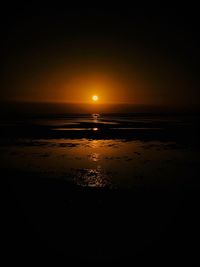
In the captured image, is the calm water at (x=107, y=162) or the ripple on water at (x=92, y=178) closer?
the ripple on water at (x=92, y=178)

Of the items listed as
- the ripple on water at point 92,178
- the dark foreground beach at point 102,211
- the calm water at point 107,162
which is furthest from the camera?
the calm water at point 107,162

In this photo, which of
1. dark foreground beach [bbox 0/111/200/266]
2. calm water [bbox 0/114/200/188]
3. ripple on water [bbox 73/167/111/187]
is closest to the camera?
dark foreground beach [bbox 0/111/200/266]

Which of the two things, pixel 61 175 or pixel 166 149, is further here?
pixel 166 149

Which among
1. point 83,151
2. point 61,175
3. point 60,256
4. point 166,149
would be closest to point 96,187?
point 61,175

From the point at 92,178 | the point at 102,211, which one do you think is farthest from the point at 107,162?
the point at 102,211

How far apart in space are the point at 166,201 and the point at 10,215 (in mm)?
5145

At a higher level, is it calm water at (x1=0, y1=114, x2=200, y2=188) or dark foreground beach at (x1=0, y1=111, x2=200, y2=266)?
dark foreground beach at (x1=0, y1=111, x2=200, y2=266)

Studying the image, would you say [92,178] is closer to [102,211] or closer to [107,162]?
[107,162]

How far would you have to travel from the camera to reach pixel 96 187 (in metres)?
11.8

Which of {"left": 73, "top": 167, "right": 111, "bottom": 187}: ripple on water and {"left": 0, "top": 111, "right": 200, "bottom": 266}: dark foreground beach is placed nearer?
{"left": 0, "top": 111, "right": 200, "bottom": 266}: dark foreground beach

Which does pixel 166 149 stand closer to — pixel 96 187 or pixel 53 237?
pixel 96 187

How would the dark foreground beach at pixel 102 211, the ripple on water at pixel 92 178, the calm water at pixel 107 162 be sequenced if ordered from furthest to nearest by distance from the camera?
the calm water at pixel 107 162, the ripple on water at pixel 92 178, the dark foreground beach at pixel 102 211

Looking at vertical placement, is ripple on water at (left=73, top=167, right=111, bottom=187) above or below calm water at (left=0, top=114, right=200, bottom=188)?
above

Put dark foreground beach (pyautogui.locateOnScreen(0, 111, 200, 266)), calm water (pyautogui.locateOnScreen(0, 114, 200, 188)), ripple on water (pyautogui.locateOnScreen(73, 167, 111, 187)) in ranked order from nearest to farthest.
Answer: dark foreground beach (pyautogui.locateOnScreen(0, 111, 200, 266)) < ripple on water (pyautogui.locateOnScreen(73, 167, 111, 187)) < calm water (pyautogui.locateOnScreen(0, 114, 200, 188))
